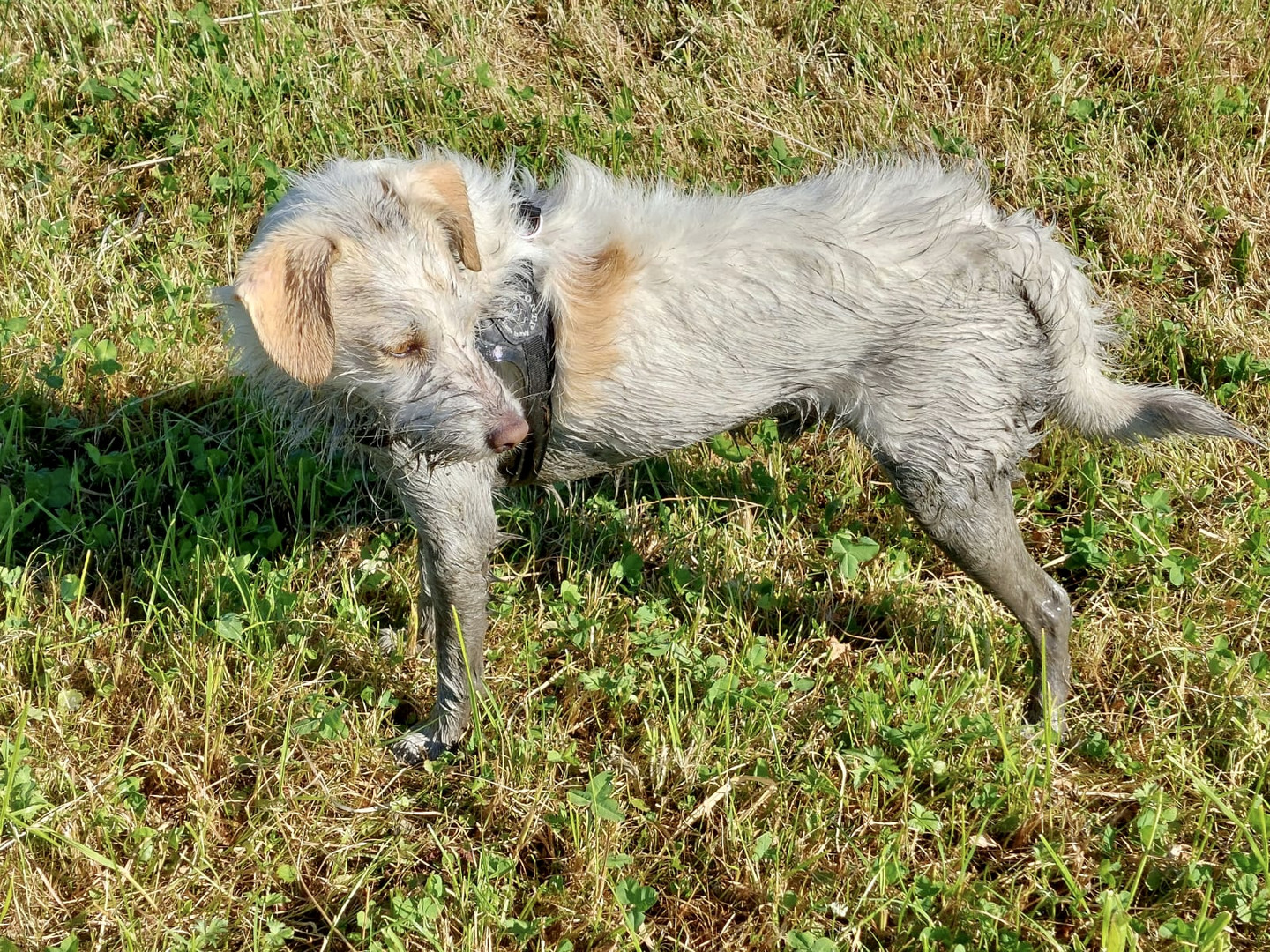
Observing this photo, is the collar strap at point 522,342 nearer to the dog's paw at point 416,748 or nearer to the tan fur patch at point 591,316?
the tan fur patch at point 591,316

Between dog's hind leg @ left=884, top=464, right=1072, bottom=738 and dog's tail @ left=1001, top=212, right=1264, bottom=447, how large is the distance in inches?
12.9

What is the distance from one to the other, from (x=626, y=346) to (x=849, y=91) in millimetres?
2664

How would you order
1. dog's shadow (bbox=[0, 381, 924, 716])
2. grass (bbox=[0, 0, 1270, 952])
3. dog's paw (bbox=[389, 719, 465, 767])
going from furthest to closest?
dog's shadow (bbox=[0, 381, 924, 716]) < dog's paw (bbox=[389, 719, 465, 767]) < grass (bbox=[0, 0, 1270, 952])

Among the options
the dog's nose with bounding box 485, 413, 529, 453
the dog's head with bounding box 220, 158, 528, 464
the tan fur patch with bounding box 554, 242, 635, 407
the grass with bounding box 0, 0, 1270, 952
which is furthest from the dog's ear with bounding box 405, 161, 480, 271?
the grass with bounding box 0, 0, 1270, 952

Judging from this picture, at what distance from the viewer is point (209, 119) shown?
5012 mm

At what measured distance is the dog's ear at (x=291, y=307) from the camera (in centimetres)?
263

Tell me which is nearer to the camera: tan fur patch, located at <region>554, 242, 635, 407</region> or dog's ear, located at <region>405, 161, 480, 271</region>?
dog's ear, located at <region>405, 161, 480, 271</region>

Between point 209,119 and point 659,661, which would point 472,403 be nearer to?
point 659,661

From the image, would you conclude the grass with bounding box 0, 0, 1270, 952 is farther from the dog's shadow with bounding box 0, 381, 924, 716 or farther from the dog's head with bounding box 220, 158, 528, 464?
the dog's head with bounding box 220, 158, 528, 464

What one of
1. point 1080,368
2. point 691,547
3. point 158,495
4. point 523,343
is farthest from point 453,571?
point 1080,368

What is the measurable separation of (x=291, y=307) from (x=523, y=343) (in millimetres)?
625

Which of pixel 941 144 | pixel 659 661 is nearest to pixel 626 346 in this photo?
pixel 659 661

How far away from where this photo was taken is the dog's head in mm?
2842

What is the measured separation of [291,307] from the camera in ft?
8.71
